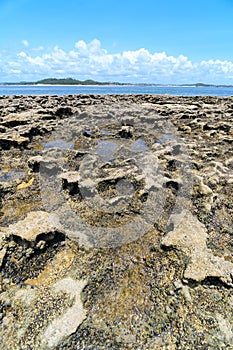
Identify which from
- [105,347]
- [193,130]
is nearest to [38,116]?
[193,130]

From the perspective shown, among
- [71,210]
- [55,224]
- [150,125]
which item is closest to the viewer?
[55,224]

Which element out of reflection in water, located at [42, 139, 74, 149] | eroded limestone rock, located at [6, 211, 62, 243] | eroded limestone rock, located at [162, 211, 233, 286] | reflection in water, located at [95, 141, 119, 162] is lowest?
reflection in water, located at [42, 139, 74, 149]

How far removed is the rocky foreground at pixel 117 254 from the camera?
4.13 meters

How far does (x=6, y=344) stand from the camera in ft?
12.9

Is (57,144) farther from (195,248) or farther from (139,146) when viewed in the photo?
(195,248)

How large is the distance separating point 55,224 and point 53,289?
6.36 feet

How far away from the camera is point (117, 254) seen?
5.82m

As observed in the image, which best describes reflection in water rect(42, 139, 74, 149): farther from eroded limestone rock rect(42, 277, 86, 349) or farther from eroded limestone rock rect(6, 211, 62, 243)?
eroded limestone rock rect(42, 277, 86, 349)

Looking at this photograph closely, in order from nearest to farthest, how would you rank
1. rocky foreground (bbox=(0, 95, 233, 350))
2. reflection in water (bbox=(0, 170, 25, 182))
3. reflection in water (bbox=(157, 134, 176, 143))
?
rocky foreground (bbox=(0, 95, 233, 350)), reflection in water (bbox=(0, 170, 25, 182)), reflection in water (bbox=(157, 134, 176, 143))

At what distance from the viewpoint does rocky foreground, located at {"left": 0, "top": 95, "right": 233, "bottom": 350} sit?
4.13m

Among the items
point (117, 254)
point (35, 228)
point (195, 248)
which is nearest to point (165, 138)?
point (195, 248)

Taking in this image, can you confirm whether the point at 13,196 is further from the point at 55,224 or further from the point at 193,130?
the point at 193,130

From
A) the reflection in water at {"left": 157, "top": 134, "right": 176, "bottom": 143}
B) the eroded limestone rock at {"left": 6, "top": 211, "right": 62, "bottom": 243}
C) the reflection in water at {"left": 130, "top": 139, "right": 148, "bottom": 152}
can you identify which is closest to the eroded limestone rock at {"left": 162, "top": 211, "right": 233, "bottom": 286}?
the eroded limestone rock at {"left": 6, "top": 211, "right": 62, "bottom": 243}

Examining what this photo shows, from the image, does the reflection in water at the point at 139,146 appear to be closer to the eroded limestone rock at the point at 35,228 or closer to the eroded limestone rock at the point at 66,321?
the eroded limestone rock at the point at 35,228
